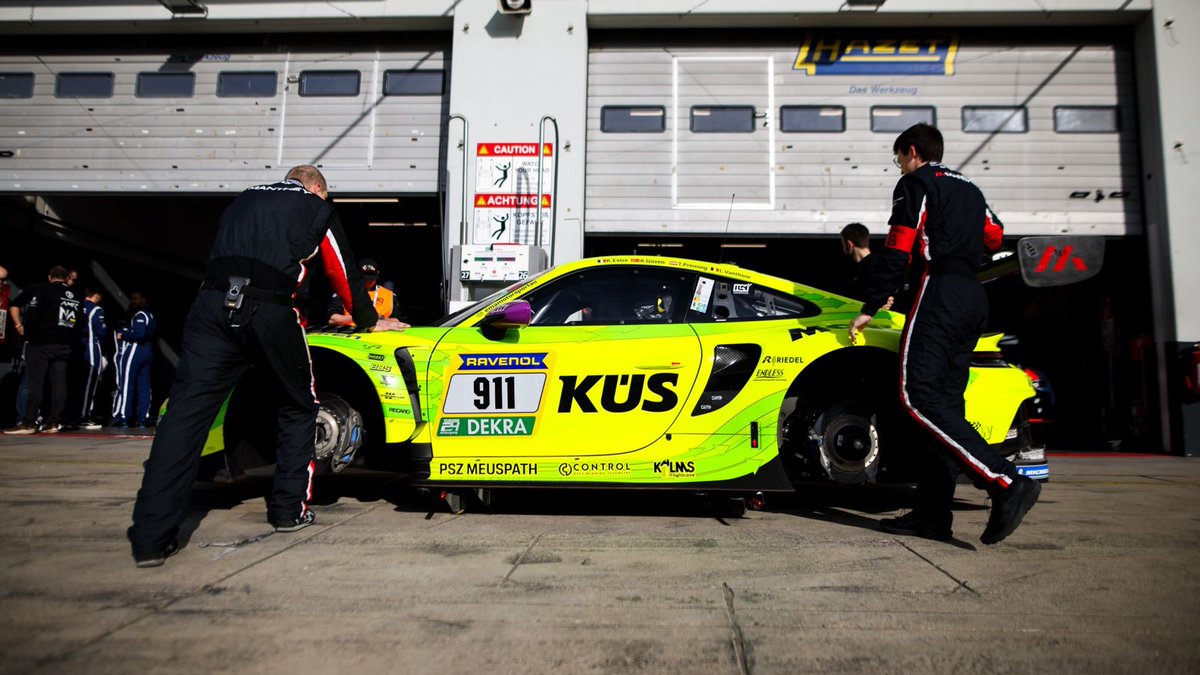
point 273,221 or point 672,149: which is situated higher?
point 672,149

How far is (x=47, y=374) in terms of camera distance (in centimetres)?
816

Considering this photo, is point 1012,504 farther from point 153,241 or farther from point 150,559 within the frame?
point 153,241

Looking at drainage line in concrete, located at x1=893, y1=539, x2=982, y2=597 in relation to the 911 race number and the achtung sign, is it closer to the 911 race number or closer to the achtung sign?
the 911 race number

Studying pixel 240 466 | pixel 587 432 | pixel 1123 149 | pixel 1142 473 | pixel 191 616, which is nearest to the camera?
pixel 191 616

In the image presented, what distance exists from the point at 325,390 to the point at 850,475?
107 inches

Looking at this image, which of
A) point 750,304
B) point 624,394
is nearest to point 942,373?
point 750,304

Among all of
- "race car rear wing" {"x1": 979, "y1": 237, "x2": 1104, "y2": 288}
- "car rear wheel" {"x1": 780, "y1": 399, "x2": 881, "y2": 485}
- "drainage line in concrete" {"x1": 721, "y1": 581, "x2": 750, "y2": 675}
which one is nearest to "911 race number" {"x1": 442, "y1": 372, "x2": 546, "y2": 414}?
"car rear wheel" {"x1": 780, "y1": 399, "x2": 881, "y2": 485}

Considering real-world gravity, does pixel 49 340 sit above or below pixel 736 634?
above

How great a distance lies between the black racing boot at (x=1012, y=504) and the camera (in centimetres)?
285

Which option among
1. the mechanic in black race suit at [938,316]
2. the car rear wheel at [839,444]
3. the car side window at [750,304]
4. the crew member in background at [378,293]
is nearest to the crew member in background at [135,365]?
the crew member in background at [378,293]

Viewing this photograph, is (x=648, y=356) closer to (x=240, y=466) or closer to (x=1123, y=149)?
(x=240, y=466)

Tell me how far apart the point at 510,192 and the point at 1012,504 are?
684cm

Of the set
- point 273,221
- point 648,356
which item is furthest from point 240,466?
point 648,356

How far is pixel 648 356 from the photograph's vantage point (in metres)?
3.40
